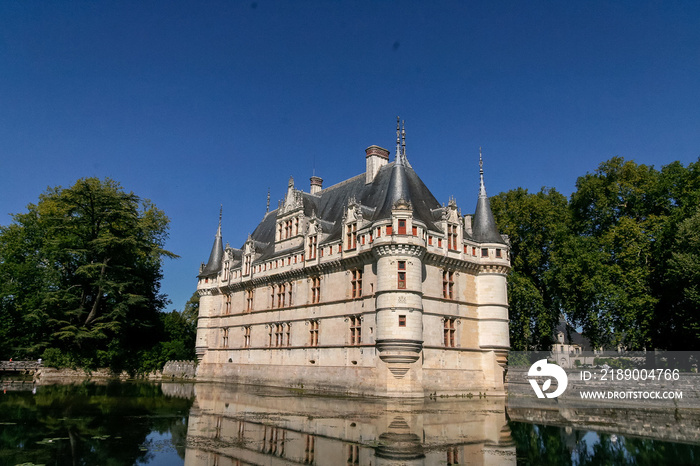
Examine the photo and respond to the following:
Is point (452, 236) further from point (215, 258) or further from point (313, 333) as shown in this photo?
point (215, 258)

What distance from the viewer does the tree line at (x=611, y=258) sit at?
29.7m

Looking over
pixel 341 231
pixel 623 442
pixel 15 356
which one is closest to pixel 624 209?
pixel 341 231

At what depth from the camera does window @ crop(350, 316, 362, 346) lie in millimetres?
27031

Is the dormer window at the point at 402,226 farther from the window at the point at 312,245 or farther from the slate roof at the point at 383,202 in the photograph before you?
the window at the point at 312,245

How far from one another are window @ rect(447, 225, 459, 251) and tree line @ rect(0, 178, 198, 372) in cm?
2372

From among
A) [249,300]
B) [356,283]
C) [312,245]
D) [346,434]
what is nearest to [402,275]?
[356,283]

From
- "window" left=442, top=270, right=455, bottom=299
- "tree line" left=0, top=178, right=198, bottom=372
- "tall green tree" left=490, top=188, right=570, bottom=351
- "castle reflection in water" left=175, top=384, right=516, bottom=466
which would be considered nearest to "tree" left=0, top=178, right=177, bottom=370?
"tree line" left=0, top=178, right=198, bottom=372

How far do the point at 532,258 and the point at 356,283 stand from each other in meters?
14.6

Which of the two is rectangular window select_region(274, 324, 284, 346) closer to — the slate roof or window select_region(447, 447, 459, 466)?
the slate roof

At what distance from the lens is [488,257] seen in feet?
95.2

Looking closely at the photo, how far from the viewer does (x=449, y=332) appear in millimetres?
27172

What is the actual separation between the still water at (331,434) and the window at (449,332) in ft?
19.7

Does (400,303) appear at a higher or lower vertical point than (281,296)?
lower

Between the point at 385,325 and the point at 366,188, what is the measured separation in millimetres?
10375
